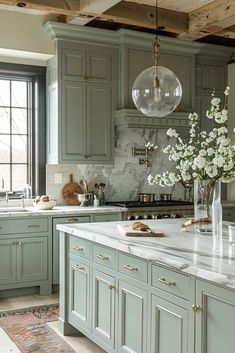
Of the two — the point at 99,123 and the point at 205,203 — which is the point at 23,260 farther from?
the point at 205,203

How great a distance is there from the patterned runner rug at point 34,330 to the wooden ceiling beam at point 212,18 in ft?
10.8

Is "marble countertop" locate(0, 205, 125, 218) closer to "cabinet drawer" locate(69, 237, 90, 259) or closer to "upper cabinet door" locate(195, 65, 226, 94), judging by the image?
"cabinet drawer" locate(69, 237, 90, 259)

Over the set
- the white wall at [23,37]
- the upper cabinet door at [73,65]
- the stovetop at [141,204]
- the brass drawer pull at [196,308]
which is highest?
the white wall at [23,37]

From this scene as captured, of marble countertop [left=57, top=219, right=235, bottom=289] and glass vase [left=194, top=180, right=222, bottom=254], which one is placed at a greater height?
glass vase [left=194, top=180, right=222, bottom=254]

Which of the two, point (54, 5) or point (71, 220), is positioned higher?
point (54, 5)

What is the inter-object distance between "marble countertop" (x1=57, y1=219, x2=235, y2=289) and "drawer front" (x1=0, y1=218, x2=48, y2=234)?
1.24 metres

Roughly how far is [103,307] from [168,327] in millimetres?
765

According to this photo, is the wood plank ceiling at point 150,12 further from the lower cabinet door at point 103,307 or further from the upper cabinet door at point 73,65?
the lower cabinet door at point 103,307

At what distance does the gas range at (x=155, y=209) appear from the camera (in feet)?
18.5

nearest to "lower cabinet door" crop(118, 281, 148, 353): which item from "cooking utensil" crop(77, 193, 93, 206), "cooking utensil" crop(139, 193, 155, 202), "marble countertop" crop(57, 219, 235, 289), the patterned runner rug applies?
"marble countertop" crop(57, 219, 235, 289)

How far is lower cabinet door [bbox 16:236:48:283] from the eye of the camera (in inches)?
201

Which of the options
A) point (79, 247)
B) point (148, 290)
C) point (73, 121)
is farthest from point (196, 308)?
point (73, 121)

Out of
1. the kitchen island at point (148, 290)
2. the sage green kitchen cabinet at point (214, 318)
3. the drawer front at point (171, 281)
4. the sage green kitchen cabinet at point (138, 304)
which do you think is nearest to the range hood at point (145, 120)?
the kitchen island at point (148, 290)

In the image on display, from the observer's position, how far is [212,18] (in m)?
5.18
